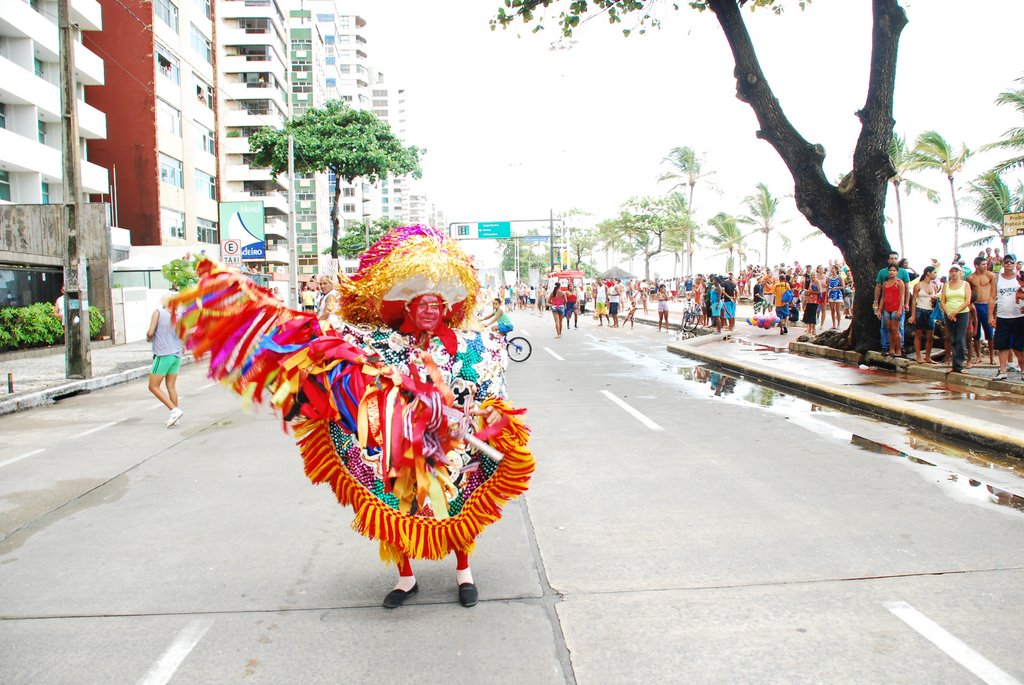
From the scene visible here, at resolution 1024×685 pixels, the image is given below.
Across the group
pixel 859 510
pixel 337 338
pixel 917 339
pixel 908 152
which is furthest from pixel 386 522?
pixel 908 152

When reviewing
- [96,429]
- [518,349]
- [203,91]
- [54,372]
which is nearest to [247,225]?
[54,372]

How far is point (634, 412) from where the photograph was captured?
961cm

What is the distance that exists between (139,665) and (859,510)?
4459 millimetres

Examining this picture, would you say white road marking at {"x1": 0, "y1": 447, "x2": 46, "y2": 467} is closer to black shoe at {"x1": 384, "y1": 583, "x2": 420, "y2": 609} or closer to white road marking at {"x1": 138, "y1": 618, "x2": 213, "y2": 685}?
white road marking at {"x1": 138, "y1": 618, "x2": 213, "y2": 685}

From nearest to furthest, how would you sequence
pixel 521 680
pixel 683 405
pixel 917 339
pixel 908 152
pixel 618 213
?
pixel 521 680 < pixel 683 405 < pixel 917 339 < pixel 908 152 < pixel 618 213

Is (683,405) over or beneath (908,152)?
beneath

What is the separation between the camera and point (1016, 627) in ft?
11.1

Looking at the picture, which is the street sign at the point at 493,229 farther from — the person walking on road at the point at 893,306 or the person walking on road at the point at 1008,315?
the person walking on road at the point at 1008,315

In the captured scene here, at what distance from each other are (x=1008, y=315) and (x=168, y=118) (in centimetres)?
3875

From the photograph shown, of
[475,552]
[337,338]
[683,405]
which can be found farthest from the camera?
[683,405]

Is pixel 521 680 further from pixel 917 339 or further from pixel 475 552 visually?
pixel 917 339

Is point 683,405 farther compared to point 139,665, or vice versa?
point 683,405

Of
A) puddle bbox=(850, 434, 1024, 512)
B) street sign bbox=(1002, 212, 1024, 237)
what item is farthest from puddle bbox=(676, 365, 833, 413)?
street sign bbox=(1002, 212, 1024, 237)

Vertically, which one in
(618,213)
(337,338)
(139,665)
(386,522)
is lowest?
(139,665)
